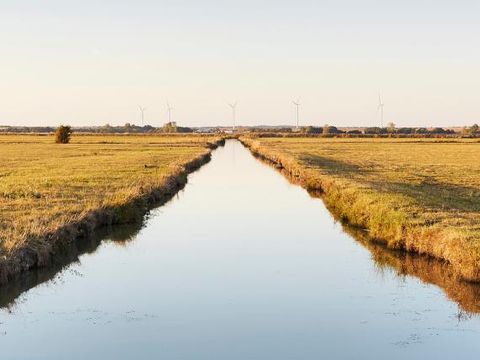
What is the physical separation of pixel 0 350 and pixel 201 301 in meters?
4.50

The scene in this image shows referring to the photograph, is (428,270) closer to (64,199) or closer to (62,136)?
(64,199)

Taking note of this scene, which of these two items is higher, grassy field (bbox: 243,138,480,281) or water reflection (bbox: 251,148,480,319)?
grassy field (bbox: 243,138,480,281)

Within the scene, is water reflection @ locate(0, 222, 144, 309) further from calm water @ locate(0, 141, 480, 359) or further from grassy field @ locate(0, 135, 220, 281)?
grassy field @ locate(0, 135, 220, 281)

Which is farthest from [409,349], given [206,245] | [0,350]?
[206,245]

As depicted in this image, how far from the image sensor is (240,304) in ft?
45.8

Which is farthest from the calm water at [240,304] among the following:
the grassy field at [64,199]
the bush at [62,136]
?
the bush at [62,136]

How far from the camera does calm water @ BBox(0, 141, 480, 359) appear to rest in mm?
11391

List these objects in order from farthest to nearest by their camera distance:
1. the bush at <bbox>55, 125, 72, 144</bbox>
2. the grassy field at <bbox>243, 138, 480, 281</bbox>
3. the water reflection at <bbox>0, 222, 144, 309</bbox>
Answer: the bush at <bbox>55, 125, 72, 144</bbox>
the grassy field at <bbox>243, 138, 480, 281</bbox>
the water reflection at <bbox>0, 222, 144, 309</bbox>

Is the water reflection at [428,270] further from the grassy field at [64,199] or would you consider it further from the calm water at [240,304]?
the grassy field at [64,199]

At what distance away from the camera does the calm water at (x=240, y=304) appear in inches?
448

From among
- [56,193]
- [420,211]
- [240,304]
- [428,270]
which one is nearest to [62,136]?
[56,193]

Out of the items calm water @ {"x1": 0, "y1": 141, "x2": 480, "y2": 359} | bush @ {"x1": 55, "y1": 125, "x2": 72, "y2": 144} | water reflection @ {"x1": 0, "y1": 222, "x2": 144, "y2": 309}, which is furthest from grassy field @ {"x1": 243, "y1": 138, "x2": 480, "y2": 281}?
bush @ {"x1": 55, "y1": 125, "x2": 72, "y2": 144}

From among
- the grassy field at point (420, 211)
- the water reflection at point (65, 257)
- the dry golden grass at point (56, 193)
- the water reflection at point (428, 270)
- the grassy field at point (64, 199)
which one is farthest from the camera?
the dry golden grass at point (56, 193)

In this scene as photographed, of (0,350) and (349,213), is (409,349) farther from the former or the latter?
(349,213)
